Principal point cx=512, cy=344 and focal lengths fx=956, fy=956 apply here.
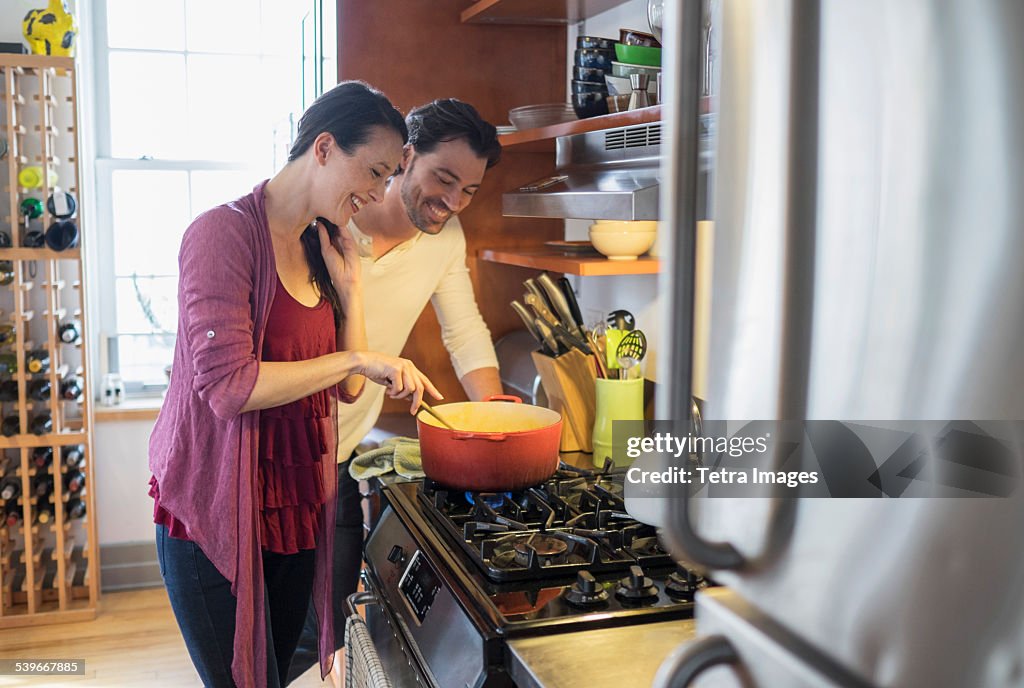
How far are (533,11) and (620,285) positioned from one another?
77cm

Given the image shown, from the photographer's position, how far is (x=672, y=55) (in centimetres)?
54

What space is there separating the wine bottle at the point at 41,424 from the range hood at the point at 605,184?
6.57 ft

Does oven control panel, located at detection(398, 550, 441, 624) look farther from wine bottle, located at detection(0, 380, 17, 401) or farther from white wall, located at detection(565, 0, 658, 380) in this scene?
wine bottle, located at detection(0, 380, 17, 401)

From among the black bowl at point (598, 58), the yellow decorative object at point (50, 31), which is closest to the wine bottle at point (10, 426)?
the yellow decorative object at point (50, 31)

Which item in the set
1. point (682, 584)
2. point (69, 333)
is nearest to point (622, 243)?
point (682, 584)

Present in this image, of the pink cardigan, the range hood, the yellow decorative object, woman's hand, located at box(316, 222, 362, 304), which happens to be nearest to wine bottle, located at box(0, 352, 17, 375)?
the yellow decorative object

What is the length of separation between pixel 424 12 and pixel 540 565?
1885 mm

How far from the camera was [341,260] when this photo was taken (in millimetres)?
1912

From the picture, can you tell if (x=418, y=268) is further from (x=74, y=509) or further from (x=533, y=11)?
(x=74, y=509)

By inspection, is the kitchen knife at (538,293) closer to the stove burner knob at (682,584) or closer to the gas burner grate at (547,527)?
the gas burner grate at (547,527)

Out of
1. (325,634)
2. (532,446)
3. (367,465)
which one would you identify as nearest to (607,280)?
(367,465)

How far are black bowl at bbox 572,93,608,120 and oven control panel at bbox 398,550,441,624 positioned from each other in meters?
0.99

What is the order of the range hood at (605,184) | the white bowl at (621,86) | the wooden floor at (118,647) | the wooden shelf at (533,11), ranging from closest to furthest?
the range hood at (605,184) < the white bowl at (621,86) < the wooden shelf at (533,11) < the wooden floor at (118,647)

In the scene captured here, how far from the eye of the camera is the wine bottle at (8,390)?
3289 mm
